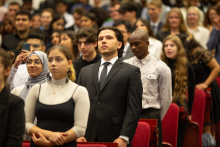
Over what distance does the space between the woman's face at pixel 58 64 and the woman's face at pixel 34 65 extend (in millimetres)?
483

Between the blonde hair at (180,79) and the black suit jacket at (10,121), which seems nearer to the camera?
the black suit jacket at (10,121)

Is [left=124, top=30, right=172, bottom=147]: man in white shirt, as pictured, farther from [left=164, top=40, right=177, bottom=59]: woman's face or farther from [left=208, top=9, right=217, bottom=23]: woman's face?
[left=208, top=9, right=217, bottom=23]: woman's face

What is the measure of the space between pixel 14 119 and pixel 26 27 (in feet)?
12.6

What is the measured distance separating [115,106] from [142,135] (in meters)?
0.52

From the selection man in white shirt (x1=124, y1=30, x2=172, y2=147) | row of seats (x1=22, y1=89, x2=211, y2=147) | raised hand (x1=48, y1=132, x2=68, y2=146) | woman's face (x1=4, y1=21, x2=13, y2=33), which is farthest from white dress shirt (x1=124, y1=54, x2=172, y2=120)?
woman's face (x1=4, y1=21, x2=13, y2=33)

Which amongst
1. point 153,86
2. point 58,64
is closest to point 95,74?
point 58,64

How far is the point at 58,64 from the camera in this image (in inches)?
96.9

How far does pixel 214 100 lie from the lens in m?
5.32

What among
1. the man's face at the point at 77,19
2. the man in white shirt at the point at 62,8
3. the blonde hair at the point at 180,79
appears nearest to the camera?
the blonde hair at the point at 180,79

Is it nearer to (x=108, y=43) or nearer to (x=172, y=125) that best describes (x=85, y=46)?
(x=108, y=43)

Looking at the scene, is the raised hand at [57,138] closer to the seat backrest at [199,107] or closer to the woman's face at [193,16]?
the seat backrest at [199,107]

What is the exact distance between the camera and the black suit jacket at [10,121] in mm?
2020

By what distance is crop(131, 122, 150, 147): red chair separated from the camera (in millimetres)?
3246

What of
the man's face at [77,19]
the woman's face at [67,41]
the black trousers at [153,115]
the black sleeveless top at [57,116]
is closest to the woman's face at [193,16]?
the man's face at [77,19]
